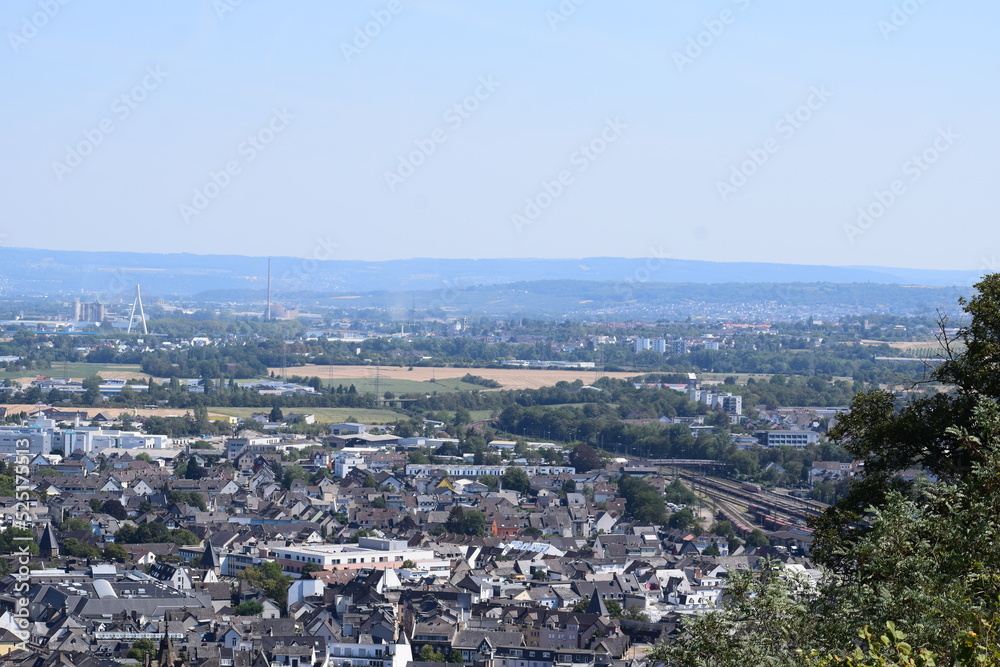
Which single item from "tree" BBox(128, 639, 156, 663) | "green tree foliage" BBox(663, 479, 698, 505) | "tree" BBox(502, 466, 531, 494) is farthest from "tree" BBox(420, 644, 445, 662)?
"tree" BBox(502, 466, 531, 494)

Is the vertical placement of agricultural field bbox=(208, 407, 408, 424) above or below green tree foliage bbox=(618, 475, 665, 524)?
below

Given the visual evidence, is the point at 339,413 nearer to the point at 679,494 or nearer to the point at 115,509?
the point at 679,494

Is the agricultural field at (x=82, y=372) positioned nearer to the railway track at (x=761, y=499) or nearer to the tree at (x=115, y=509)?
the railway track at (x=761, y=499)

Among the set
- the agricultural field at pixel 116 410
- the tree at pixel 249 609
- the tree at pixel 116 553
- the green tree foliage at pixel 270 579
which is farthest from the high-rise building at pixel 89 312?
the tree at pixel 249 609

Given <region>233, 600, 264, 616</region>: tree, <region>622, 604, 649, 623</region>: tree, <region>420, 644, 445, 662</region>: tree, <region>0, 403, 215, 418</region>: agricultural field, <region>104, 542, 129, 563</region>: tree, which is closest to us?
<region>420, 644, 445, 662</region>: tree

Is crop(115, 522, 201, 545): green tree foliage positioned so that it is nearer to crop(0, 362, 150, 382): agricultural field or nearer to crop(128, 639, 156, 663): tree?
crop(128, 639, 156, 663): tree

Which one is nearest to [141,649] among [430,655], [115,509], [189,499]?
[430,655]
